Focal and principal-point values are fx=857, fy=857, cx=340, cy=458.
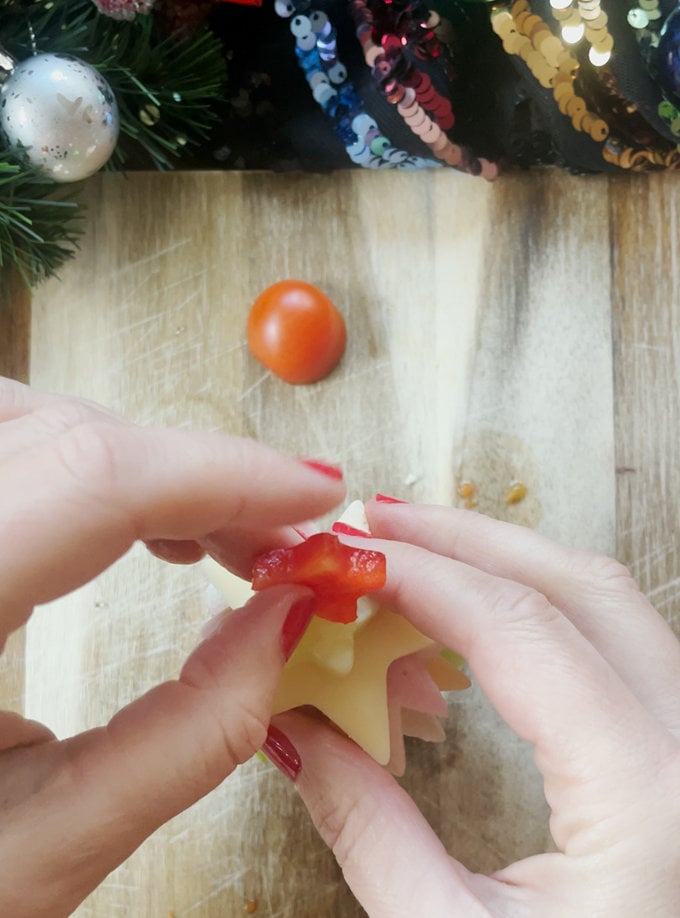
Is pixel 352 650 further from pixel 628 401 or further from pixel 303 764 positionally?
pixel 628 401

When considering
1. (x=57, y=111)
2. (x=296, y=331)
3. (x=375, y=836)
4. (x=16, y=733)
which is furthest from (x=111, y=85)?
(x=375, y=836)

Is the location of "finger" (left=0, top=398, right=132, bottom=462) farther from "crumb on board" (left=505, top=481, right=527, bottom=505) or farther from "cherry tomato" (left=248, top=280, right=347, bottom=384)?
"crumb on board" (left=505, top=481, right=527, bottom=505)

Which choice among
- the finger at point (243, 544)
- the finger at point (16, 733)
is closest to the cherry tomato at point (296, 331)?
the finger at point (243, 544)

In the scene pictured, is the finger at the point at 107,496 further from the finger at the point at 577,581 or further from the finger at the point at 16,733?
the finger at the point at 577,581

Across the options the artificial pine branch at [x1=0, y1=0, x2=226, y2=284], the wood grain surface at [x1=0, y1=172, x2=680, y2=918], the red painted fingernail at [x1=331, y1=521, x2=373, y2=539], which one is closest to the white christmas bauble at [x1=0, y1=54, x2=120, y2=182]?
the artificial pine branch at [x1=0, y1=0, x2=226, y2=284]

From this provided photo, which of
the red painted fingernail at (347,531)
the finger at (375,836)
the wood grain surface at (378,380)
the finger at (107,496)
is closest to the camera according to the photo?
the finger at (107,496)

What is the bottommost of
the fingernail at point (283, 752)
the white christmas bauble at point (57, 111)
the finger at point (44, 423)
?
the fingernail at point (283, 752)

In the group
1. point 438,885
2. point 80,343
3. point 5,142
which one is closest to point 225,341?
point 80,343
